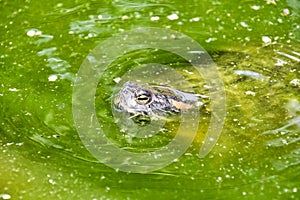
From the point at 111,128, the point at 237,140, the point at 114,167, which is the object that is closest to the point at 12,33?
the point at 111,128

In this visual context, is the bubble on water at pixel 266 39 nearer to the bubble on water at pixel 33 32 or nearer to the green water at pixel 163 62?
the green water at pixel 163 62

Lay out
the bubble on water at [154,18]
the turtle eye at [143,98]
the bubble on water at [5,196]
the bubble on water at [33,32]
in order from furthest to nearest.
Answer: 1. the bubble on water at [154,18]
2. the bubble on water at [33,32]
3. the turtle eye at [143,98]
4. the bubble on water at [5,196]

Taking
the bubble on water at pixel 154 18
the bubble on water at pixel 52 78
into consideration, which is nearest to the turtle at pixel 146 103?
the bubble on water at pixel 52 78

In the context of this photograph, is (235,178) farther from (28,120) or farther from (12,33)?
(12,33)

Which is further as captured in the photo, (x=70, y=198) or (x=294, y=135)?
(x=294, y=135)

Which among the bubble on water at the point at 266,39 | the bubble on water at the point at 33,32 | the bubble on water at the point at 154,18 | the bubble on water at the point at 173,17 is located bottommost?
the bubble on water at the point at 266,39

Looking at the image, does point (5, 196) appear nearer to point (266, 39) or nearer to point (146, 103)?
point (146, 103)

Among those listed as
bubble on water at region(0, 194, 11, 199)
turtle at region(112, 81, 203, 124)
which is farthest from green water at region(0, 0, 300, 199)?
turtle at region(112, 81, 203, 124)

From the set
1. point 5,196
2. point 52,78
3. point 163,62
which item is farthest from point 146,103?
point 5,196
